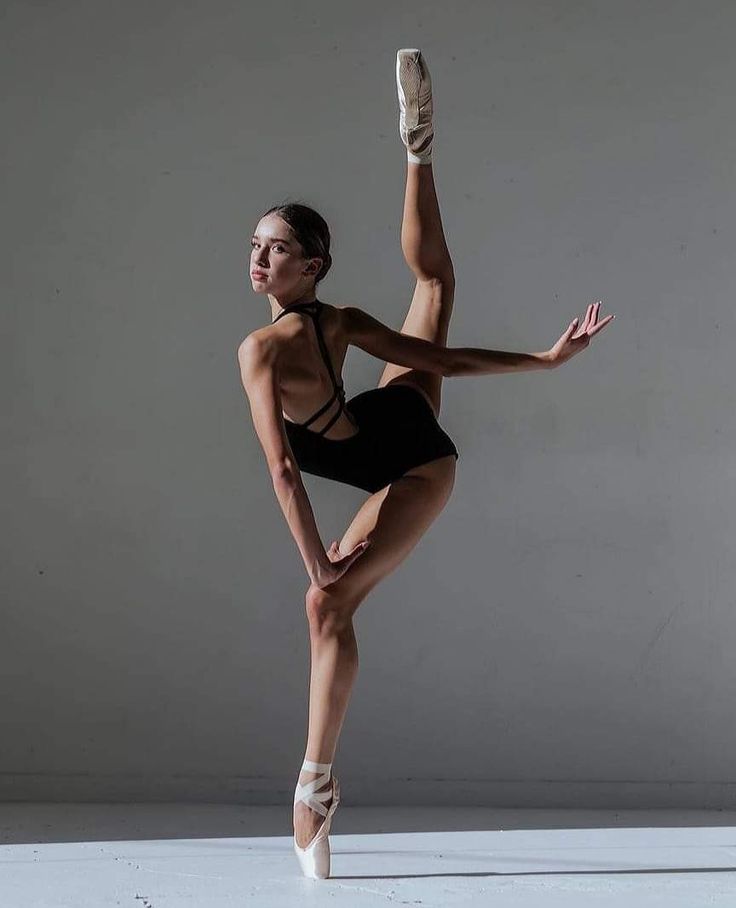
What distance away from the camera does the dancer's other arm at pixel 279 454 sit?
262 cm

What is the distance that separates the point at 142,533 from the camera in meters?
4.09

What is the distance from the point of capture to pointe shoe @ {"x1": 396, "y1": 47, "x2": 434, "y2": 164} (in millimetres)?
2949

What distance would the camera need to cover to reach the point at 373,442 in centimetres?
288

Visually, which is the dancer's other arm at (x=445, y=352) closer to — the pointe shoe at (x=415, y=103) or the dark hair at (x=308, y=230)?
the dark hair at (x=308, y=230)

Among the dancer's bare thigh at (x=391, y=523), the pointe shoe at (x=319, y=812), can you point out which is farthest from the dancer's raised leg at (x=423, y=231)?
the pointe shoe at (x=319, y=812)

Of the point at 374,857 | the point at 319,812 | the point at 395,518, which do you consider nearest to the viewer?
the point at 319,812

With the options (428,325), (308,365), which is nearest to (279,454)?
(308,365)

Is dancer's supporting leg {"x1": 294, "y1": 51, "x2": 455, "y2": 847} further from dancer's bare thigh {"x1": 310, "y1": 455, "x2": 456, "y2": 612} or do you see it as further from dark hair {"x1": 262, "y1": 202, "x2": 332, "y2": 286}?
dark hair {"x1": 262, "y1": 202, "x2": 332, "y2": 286}

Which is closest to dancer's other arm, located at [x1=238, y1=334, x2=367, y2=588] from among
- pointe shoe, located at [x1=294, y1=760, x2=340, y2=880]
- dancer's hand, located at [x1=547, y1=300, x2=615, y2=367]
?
pointe shoe, located at [x1=294, y1=760, x2=340, y2=880]

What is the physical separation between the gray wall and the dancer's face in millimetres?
1302

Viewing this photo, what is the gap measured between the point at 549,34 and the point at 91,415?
1.99 meters

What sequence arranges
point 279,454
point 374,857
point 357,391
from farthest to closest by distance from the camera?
point 357,391, point 374,857, point 279,454

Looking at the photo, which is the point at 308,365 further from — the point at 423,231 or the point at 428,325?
the point at 423,231

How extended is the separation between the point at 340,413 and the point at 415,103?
786 mm
